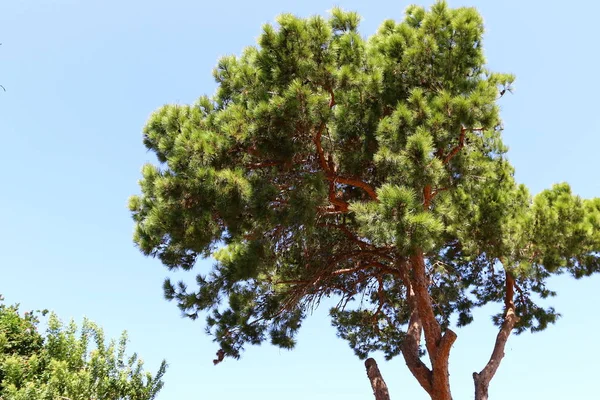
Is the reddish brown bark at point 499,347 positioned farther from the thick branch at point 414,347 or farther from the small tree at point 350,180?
the thick branch at point 414,347

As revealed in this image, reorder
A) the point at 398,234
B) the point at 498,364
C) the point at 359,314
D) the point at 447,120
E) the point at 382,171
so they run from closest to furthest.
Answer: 1. the point at 398,234
2. the point at 447,120
3. the point at 382,171
4. the point at 498,364
5. the point at 359,314

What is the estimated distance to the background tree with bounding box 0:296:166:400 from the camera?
6.44 m

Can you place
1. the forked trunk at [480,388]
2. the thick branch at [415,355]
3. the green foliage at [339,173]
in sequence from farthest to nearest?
1. the forked trunk at [480,388]
2. the thick branch at [415,355]
3. the green foliage at [339,173]

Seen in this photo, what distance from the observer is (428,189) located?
19.5 ft

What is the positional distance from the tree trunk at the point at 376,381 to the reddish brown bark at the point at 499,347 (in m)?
1.24

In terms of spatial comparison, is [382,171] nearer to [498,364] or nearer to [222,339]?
[498,364]

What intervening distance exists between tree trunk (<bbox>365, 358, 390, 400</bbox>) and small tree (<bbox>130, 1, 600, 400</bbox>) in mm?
530

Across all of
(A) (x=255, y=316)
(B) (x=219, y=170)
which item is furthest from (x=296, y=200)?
(A) (x=255, y=316)

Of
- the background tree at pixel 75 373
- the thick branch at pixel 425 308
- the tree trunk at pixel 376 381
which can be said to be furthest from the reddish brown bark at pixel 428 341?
the background tree at pixel 75 373

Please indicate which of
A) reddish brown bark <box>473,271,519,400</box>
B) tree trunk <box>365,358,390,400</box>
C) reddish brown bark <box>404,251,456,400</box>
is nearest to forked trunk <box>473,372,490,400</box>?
reddish brown bark <box>473,271,519,400</box>

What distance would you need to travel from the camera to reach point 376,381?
664cm

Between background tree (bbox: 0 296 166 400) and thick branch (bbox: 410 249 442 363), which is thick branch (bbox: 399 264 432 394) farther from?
background tree (bbox: 0 296 166 400)

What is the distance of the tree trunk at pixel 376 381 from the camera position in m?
6.47

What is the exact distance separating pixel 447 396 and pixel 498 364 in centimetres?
137
